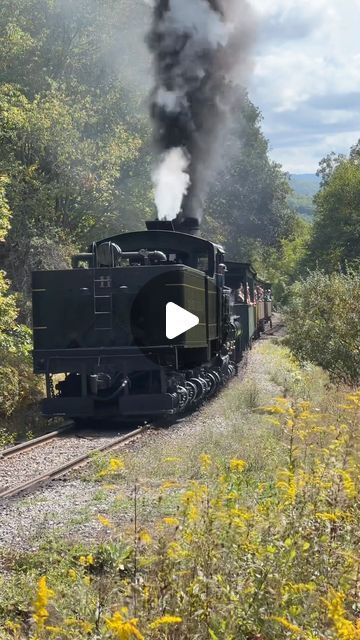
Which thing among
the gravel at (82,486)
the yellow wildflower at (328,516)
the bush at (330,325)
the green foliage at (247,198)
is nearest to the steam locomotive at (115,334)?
the gravel at (82,486)

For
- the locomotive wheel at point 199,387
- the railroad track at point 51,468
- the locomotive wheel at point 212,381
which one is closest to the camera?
the railroad track at point 51,468

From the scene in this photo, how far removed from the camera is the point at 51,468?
1064 centimetres

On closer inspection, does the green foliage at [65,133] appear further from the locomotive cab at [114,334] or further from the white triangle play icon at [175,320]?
the white triangle play icon at [175,320]

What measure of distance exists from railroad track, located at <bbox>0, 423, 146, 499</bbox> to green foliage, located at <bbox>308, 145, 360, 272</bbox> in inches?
1593

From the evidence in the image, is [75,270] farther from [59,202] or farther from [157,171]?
[59,202]

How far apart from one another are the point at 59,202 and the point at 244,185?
37.7 meters

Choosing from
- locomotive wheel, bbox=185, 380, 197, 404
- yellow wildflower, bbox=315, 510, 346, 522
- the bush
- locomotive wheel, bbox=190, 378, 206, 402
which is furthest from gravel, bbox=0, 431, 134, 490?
the bush

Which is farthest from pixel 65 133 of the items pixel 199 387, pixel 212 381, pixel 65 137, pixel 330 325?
pixel 199 387

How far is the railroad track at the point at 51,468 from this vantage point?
373 inches

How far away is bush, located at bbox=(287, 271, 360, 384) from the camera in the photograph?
19.1m

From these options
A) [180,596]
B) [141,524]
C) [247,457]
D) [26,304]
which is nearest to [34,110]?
[26,304]

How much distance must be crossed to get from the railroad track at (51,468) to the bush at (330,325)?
22.4ft

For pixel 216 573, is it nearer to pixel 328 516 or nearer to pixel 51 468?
pixel 328 516

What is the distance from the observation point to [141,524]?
7012mm
